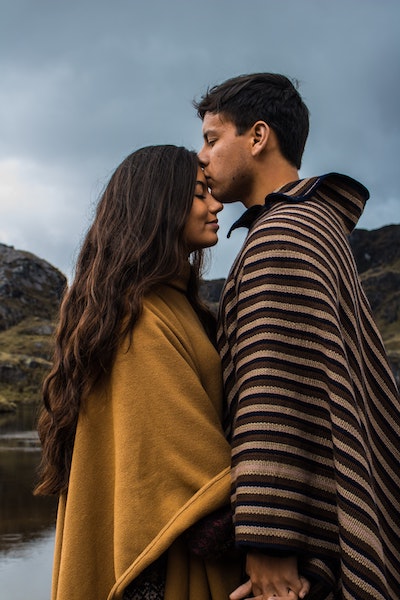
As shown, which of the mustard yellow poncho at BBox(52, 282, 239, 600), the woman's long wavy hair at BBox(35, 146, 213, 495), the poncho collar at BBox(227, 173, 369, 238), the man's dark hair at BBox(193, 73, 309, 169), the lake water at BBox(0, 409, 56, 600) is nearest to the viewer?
the mustard yellow poncho at BBox(52, 282, 239, 600)

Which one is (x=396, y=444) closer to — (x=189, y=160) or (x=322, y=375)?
(x=322, y=375)

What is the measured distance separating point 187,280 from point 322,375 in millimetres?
901

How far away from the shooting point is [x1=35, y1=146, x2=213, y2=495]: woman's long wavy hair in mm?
2721

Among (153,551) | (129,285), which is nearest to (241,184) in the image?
(129,285)

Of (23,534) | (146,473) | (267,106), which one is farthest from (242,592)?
(23,534)

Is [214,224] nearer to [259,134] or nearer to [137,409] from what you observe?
[259,134]

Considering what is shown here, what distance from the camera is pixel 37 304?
Result: 260ft

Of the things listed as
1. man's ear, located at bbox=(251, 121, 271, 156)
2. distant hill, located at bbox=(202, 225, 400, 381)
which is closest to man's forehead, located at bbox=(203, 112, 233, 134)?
man's ear, located at bbox=(251, 121, 271, 156)

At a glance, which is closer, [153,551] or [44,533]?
[153,551]

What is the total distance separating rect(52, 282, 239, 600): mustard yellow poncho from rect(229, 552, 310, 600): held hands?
0.73ft

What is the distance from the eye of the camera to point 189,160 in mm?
3135

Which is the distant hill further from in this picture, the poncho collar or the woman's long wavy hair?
the woman's long wavy hair

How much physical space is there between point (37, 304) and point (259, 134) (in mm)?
77932

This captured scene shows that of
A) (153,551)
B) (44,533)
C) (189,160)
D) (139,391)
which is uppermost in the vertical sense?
(189,160)
